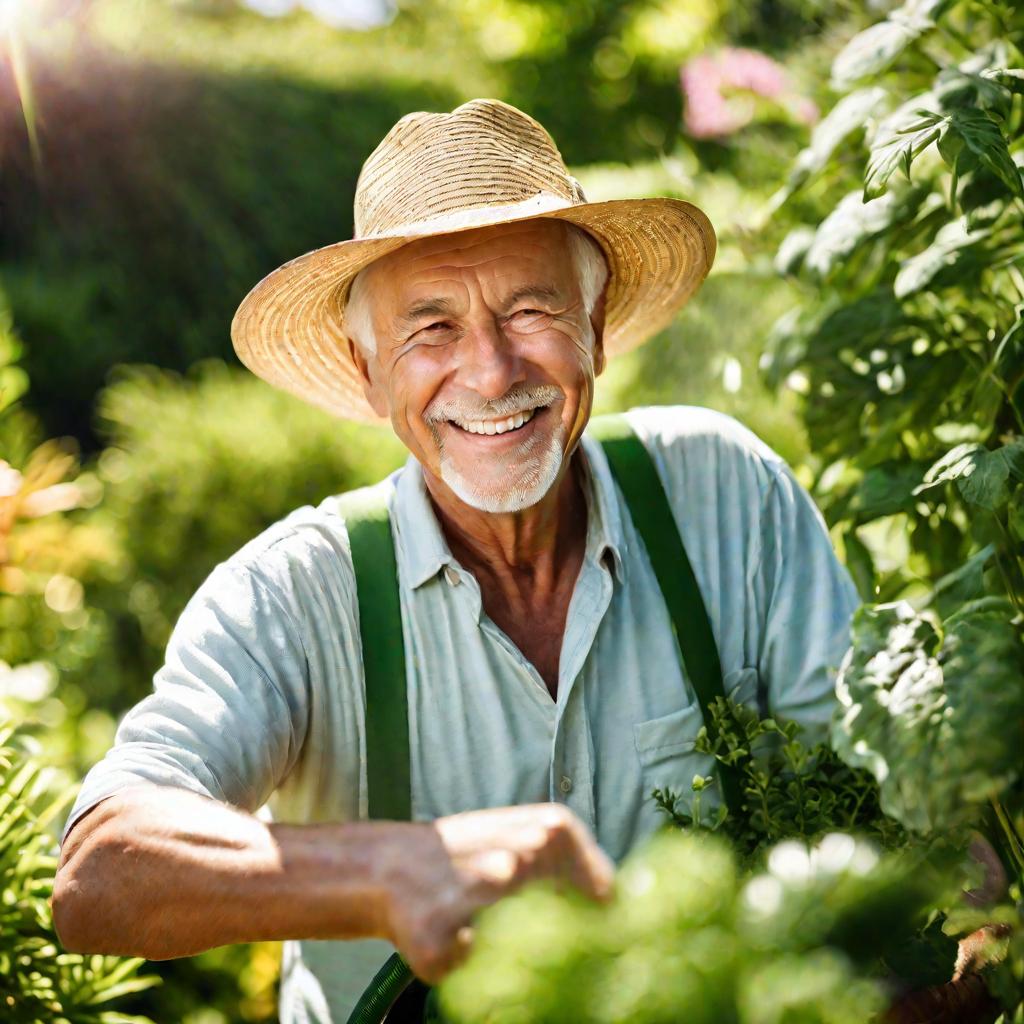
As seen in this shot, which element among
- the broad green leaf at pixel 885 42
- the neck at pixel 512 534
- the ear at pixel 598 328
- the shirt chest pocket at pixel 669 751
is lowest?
the shirt chest pocket at pixel 669 751

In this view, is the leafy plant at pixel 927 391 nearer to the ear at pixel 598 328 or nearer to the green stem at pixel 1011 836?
the green stem at pixel 1011 836

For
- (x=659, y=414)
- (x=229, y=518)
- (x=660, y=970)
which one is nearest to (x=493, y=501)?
(x=659, y=414)

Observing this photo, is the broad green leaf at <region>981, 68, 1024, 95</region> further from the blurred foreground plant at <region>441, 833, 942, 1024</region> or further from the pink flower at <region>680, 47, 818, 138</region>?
the pink flower at <region>680, 47, 818, 138</region>

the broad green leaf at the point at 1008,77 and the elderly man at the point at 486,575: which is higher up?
the broad green leaf at the point at 1008,77

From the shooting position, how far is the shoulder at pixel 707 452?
6.36 ft

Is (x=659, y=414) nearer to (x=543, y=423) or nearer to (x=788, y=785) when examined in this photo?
(x=543, y=423)

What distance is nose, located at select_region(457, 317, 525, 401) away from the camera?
1.74 metres

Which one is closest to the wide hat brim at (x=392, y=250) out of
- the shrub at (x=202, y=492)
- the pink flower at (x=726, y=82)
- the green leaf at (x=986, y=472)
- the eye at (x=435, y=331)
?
the eye at (x=435, y=331)

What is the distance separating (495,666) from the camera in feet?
5.83

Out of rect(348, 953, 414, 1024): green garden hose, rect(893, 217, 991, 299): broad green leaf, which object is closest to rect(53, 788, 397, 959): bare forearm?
rect(348, 953, 414, 1024): green garden hose

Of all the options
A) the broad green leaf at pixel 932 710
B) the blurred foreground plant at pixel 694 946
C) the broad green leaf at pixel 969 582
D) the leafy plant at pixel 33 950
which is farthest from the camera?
A: the leafy plant at pixel 33 950

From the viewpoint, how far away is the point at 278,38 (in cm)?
904

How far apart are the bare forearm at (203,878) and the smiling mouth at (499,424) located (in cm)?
67

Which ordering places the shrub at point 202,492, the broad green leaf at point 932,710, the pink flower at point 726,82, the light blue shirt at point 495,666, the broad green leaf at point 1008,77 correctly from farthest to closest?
the pink flower at point 726,82 < the shrub at point 202,492 < the light blue shirt at point 495,666 < the broad green leaf at point 1008,77 < the broad green leaf at point 932,710
